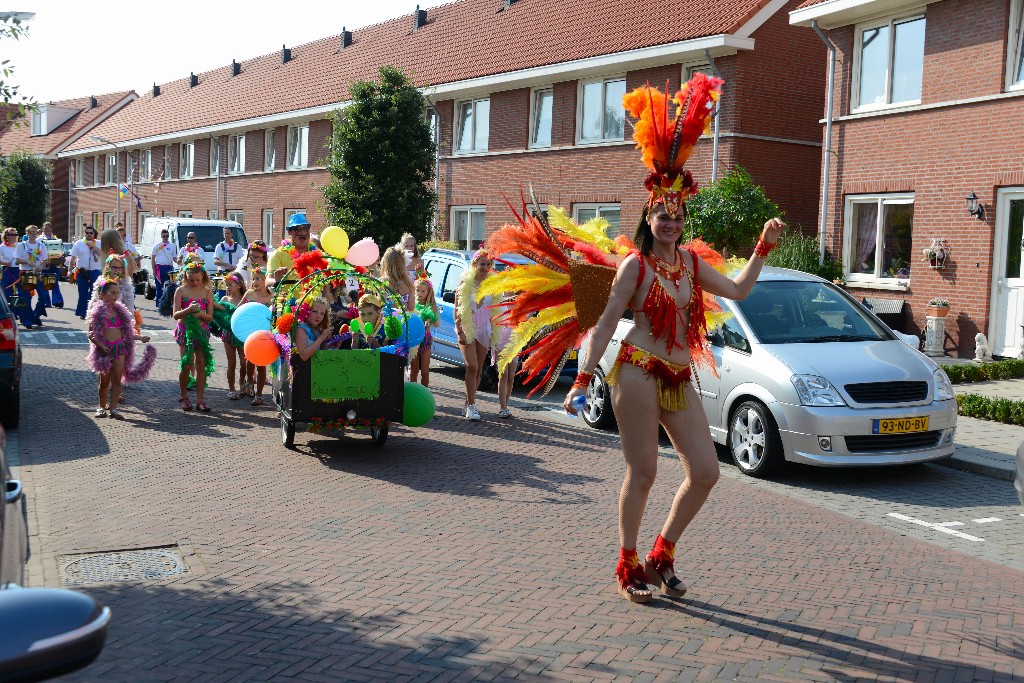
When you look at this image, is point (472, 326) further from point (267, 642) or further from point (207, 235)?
point (207, 235)

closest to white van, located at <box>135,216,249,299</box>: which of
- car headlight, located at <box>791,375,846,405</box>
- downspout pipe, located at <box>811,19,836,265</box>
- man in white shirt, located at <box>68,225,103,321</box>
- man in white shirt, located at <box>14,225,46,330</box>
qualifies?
man in white shirt, located at <box>68,225,103,321</box>

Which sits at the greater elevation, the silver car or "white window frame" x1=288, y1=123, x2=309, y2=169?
"white window frame" x1=288, y1=123, x2=309, y2=169

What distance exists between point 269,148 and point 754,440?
3360cm

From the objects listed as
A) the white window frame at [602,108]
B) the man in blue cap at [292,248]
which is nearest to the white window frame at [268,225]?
the white window frame at [602,108]

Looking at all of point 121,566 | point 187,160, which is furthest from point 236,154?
point 121,566

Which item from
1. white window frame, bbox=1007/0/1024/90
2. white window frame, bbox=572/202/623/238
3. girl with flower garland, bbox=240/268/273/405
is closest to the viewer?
girl with flower garland, bbox=240/268/273/405

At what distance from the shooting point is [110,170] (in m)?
56.2

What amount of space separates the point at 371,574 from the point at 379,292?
4380 millimetres

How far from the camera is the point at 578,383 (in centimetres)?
523

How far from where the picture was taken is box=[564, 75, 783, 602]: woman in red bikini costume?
522 centimetres

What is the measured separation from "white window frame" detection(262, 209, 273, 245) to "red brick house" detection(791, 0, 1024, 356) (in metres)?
24.9

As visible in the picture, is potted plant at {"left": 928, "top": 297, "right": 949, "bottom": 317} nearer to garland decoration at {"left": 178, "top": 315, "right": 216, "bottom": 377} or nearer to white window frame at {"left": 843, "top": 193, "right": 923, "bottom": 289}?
white window frame at {"left": 843, "top": 193, "right": 923, "bottom": 289}

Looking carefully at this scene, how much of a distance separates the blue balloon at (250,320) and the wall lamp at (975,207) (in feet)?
36.7

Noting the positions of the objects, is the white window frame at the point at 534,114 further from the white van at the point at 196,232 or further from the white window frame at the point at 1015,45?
the white window frame at the point at 1015,45
